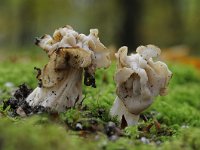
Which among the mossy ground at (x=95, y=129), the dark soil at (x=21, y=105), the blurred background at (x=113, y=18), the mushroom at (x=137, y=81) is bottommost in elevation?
the mossy ground at (x=95, y=129)

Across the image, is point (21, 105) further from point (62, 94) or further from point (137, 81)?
point (137, 81)

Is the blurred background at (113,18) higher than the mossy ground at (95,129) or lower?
higher

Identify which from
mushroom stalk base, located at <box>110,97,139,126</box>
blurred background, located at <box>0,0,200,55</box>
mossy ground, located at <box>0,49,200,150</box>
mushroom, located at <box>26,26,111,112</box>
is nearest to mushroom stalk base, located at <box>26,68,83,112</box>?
mushroom, located at <box>26,26,111,112</box>

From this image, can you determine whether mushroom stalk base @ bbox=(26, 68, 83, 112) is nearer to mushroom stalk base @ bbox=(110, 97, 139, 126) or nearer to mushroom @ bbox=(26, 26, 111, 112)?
mushroom @ bbox=(26, 26, 111, 112)

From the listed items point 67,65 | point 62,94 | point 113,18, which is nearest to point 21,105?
point 62,94

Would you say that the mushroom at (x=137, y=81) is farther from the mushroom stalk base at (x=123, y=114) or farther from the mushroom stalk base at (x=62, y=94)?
the mushroom stalk base at (x=62, y=94)

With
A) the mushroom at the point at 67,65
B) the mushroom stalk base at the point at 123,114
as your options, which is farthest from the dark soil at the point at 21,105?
the mushroom stalk base at the point at 123,114
